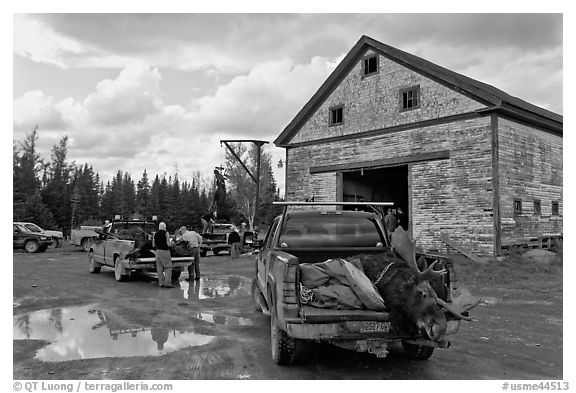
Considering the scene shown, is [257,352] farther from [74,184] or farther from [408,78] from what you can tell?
[74,184]

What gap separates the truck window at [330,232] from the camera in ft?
21.6

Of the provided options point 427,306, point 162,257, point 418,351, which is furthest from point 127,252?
point 427,306

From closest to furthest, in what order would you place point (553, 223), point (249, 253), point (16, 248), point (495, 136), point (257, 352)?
point (257, 352), point (495, 136), point (553, 223), point (249, 253), point (16, 248)

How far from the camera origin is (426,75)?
60.8 feet

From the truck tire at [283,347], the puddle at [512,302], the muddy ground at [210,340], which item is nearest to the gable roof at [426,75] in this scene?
the muddy ground at [210,340]

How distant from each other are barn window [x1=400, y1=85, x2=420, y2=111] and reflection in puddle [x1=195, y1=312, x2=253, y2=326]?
1377 centimetres

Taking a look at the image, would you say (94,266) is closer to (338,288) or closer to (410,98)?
(338,288)

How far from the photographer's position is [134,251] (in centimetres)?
1278

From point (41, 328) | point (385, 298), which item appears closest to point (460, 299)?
point (385, 298)

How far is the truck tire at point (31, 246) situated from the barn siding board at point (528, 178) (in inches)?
921

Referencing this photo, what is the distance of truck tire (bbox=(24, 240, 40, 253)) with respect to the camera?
2482 cm

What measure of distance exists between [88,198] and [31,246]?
141 ft

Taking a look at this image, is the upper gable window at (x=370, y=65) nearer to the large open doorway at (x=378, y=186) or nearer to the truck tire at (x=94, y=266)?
the large open doorway at (x=378, y=186)

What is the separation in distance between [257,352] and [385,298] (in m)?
2.10
